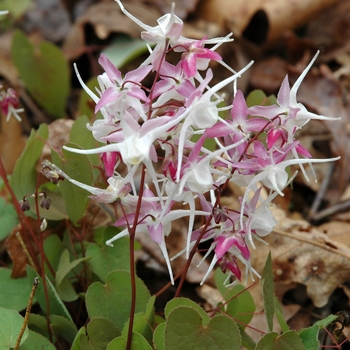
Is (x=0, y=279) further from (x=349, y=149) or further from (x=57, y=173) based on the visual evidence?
(x=349, y=149)

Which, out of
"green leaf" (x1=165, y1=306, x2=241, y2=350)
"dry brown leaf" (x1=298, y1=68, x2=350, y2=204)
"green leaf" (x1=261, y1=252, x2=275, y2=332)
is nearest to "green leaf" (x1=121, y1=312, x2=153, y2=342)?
"green leaf" (x1=165, y1=306, x2=241, y2=350)

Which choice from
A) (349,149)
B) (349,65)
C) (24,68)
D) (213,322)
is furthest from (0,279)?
(349,65)

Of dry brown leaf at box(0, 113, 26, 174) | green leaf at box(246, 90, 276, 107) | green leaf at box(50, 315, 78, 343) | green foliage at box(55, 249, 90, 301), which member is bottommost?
dry brown leaf at box(0, 113, 26, 174)

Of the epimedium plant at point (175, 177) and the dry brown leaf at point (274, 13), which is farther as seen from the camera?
the dry brown leaf at point (274, 13)

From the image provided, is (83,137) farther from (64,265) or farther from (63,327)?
(63,327)

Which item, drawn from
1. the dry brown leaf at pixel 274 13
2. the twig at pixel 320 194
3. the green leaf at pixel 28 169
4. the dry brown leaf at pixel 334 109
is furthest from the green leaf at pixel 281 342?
the dry brown leaf at pixel 274 13

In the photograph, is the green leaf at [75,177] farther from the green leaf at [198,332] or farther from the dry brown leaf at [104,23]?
the dry brown leaf at [104,23]

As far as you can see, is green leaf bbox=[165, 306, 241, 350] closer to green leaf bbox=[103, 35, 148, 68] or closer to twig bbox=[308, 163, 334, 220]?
twig bbox=[308, 163, 334, 220]
